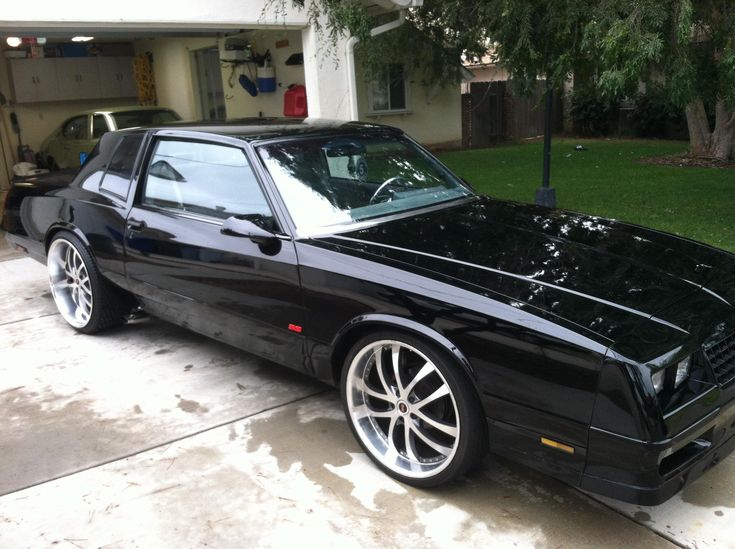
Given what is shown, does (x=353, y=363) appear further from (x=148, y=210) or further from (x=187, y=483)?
(x=148, y=210)

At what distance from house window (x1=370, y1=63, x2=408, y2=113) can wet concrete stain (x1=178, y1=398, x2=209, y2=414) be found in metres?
12.7

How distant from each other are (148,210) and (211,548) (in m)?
2.25

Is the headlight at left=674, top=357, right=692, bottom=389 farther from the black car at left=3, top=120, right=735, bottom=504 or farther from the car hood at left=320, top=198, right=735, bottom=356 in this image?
the car hood at left=320, top=198, right=735, bottom=356

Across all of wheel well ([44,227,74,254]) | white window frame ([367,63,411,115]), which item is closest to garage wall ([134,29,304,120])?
white window frame ([367,63,411,115])

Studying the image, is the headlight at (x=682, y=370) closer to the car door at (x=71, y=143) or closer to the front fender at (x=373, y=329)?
the front fender at (x=373, y=329)

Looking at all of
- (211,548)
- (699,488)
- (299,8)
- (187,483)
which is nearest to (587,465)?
(699,488)

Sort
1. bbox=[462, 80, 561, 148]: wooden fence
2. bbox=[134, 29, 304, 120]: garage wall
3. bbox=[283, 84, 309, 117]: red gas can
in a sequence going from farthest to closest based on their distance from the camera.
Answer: bbox=[462, 80, 561, 148]: wooden fence < bbox=[134, 29, 304, 120]: garage wall < bbox=[283, 84, 309, 117]: red gas can

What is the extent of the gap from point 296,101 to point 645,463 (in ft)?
34.6

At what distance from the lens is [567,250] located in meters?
3.16

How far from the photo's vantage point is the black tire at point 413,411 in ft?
8.82

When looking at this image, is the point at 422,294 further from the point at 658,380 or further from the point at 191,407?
the point at 191,407

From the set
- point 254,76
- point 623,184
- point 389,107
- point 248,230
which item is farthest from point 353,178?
point 389,107

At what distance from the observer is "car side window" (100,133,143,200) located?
445 centimetres

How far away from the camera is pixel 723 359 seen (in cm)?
257
